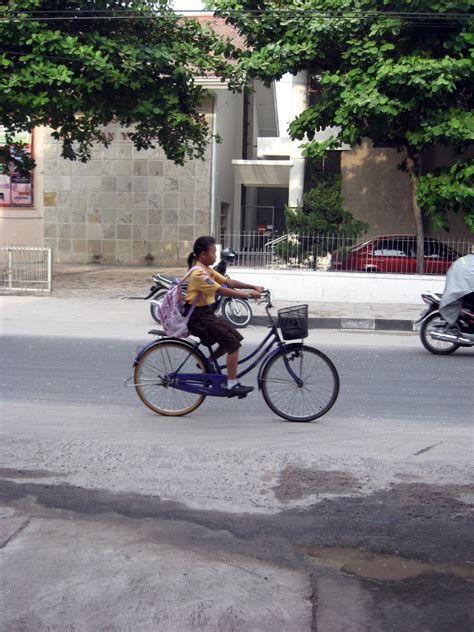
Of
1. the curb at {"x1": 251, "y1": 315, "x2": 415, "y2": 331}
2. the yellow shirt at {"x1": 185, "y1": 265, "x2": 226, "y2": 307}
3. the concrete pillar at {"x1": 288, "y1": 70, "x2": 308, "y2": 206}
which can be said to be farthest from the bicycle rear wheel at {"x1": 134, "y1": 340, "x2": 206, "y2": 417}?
the concrete pillar at {"x1": 288, "y1": 70, "x2": 308, "y2": 206}

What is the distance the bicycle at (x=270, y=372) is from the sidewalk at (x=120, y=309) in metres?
6.36

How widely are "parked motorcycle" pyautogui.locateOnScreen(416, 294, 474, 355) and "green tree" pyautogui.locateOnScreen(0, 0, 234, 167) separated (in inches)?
317

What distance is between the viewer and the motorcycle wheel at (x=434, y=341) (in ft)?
36.9

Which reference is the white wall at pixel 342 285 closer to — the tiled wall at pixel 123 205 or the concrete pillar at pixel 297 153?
the concrete pillar at pixel 297 153

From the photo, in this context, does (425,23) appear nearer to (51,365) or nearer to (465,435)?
(51,365)

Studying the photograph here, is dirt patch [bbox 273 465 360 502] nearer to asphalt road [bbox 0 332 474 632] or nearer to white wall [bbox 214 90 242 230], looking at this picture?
asphalt road [bbox 0 332 474 632]

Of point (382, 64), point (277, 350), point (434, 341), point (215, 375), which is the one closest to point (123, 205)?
point (382, 64)

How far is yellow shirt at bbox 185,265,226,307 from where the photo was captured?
6965 mm

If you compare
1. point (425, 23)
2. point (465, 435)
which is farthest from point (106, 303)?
point (465, 435)

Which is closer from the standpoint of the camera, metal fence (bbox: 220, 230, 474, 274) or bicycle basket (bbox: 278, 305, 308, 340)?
bicycle basket (bbox: 278, 305, 308, 340)

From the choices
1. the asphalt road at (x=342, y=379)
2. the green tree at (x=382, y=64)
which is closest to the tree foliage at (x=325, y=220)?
the green tree at (x=382, y=64)

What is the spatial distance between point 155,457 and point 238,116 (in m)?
25.2

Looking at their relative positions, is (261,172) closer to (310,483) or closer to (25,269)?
(25,269)

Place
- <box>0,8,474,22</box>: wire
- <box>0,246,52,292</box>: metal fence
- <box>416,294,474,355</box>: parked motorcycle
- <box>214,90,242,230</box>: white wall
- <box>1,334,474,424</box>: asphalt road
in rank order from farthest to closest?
1. <box>214,90,242,230</box>: white wall
2. <box>0,246,52,292</box>: metal fence
3. <box>0,8,474,22</box>: wire
4. <box>416,294,474,355</box>: parked motorcycle
5. <box>1,334,474,424</box>: asphalt road
